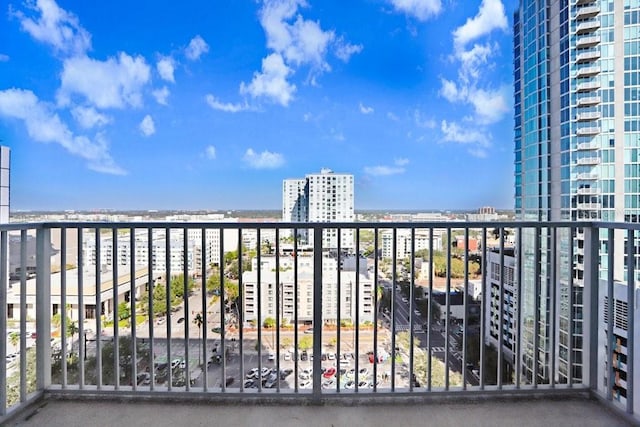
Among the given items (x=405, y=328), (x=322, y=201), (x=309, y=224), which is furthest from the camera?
(x=322, y=201)

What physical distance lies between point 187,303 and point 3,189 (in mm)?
1855

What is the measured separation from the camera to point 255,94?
6.62 meters

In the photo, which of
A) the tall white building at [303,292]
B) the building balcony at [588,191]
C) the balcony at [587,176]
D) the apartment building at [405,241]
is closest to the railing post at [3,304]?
the tall white building at [303,292]

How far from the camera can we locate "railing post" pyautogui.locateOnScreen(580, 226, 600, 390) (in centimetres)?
168

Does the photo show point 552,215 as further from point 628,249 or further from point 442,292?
point 442,292

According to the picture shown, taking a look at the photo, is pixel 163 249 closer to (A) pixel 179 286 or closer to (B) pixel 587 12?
(A) pixel 179 286

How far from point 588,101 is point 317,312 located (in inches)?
144

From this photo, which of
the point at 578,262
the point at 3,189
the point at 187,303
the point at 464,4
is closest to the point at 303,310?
the point at 187,303

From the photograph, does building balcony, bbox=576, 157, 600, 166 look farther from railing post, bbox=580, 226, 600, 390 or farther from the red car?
the red car

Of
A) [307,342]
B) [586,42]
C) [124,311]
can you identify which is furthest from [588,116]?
[124,311]

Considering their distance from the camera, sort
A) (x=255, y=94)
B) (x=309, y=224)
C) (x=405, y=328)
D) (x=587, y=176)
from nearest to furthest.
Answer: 1. (x=309, y=224)
2. (x=405, y=328)
3. (x=587, y=176)
4. (x=255, y=94)

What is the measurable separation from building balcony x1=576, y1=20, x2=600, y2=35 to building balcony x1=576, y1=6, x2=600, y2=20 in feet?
0.20

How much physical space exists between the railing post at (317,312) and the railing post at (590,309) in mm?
1375

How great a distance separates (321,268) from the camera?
1622 mm
